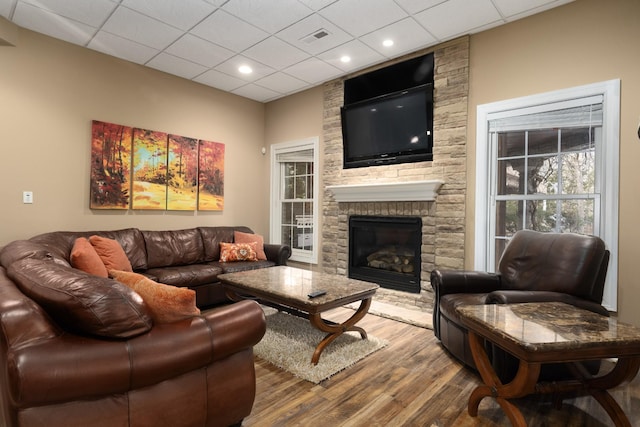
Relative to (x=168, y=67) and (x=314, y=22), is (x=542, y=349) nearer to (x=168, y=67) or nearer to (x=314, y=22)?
(x=314, y=22)

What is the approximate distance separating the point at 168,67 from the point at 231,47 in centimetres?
112

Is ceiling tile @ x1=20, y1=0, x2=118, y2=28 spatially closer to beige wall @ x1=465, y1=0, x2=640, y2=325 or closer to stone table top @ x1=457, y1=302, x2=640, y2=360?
beige wall @ x1=465, y1=0, x2=640, y2=325

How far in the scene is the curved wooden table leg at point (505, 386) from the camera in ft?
5.01

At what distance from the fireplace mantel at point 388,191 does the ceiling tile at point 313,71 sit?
4.93 ft

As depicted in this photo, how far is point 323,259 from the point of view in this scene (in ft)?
15.8

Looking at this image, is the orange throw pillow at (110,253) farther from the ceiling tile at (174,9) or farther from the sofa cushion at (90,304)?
the ceiling tile at (174,9)

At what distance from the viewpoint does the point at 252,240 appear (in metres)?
4.62

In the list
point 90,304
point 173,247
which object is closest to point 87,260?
point 173,247

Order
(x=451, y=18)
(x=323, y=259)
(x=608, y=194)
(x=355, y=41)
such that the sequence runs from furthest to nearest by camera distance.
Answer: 1. (x=323, y=259)
2. (x=355, y=41)
3. (x=451, y=18)
4. (x=608, y=194)

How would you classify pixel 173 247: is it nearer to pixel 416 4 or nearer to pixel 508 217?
pixel 416 4

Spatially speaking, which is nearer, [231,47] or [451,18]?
[451,18]

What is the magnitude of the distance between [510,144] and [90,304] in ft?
12.0

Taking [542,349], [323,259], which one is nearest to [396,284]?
[323,259]

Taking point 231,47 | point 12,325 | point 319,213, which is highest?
point 231,47
